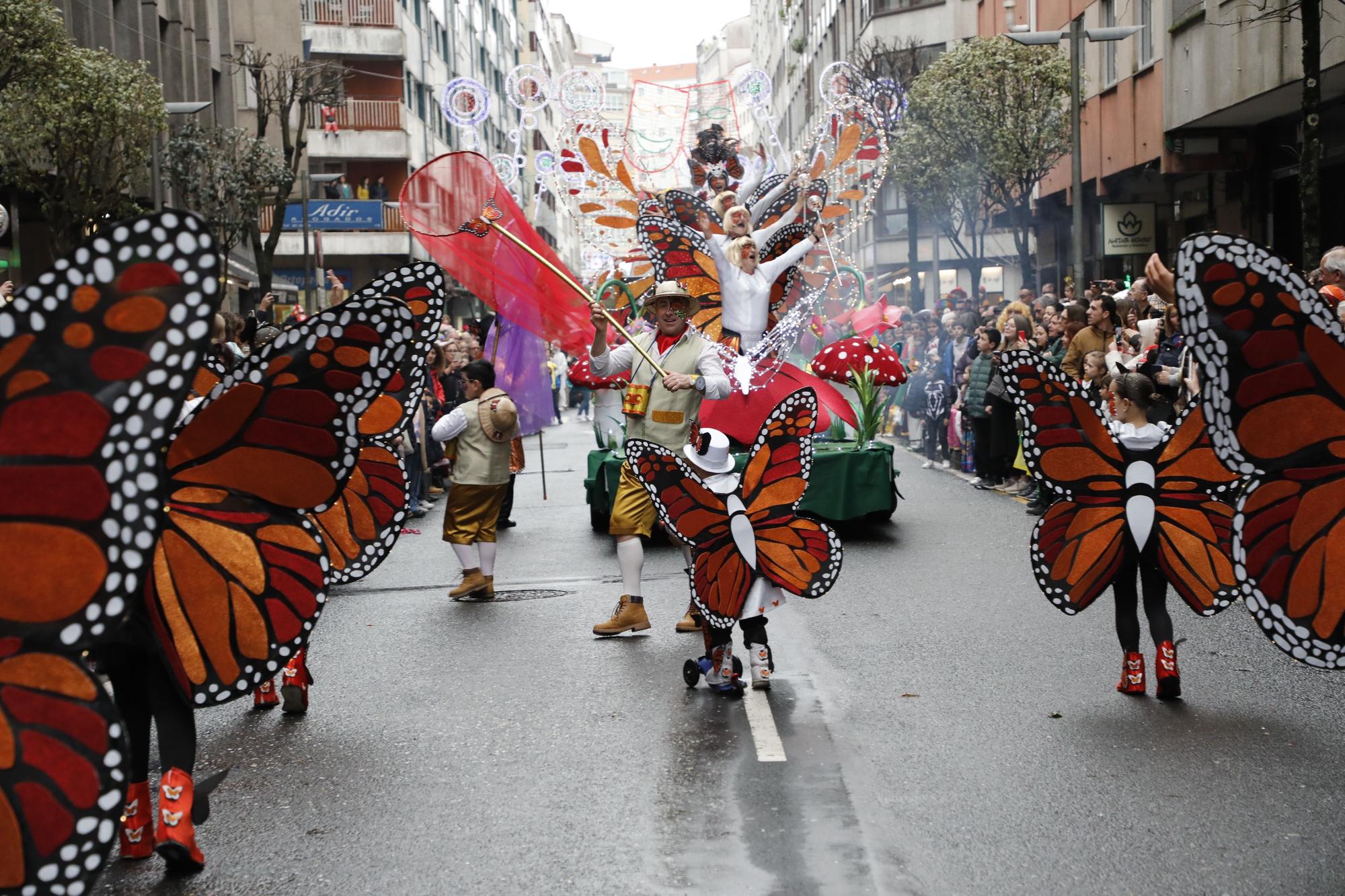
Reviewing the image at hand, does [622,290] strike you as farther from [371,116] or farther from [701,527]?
Answer: [371,116]

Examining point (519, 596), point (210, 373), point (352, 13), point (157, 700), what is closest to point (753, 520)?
point (210, 373)

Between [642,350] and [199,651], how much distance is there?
3.67 m

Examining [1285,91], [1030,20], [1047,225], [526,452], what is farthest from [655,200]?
[1047,225]

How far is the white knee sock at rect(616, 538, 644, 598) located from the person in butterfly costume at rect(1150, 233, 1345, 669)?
4.15 m

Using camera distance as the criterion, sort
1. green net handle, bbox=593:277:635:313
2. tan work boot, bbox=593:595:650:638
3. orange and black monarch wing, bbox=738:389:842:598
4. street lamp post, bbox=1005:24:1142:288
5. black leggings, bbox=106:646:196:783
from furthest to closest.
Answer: street lamp post, bbox=1005:24:1142:288 → green net handle, bbox=593:277:635:313 → tan work boot, bbox=593:595:650:638 → orange and black monarch wing, bbox=738:389:842:598 → black leggings, bbox=106:646:196:783

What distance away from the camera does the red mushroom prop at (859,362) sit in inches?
511

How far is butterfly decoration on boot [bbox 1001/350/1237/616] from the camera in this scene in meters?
6.93

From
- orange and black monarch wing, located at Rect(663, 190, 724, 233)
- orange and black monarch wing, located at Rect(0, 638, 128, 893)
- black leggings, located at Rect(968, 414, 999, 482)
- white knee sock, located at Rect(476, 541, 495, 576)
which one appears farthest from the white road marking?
black leggings, located at Rect(968, 414, 999, 482)

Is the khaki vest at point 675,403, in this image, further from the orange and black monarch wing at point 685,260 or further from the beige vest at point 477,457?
the orange and black monarch wing at point 685,260

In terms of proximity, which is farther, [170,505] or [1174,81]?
[1174,81]

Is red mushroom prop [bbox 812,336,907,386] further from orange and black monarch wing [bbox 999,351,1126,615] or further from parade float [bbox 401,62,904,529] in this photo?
orange and black monarch wing [bbox 999,351,1126,615]

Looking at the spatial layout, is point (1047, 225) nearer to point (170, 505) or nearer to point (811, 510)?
point (811, 510)

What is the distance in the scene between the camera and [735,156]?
15.9 meters

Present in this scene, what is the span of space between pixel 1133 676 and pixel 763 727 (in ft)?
5.58
